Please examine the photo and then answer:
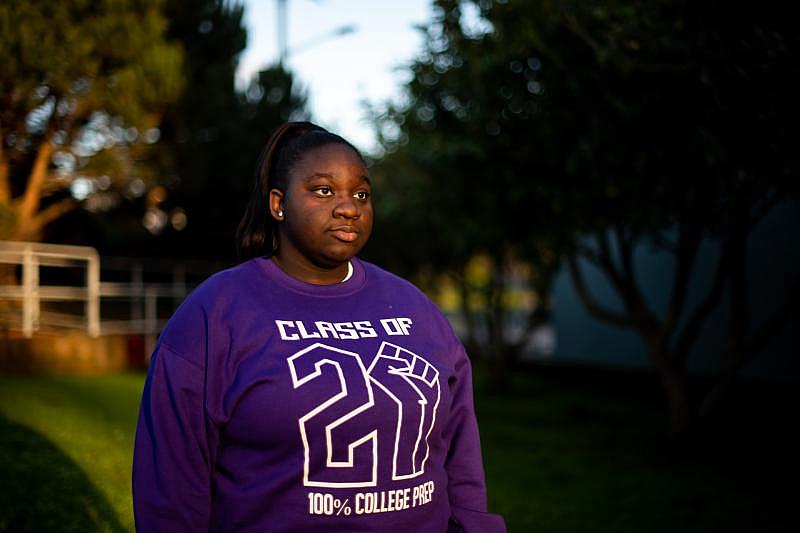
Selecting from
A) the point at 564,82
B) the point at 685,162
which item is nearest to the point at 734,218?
the point at 685,162

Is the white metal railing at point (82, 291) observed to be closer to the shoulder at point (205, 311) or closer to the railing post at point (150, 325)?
the railing post at point (150, 325)

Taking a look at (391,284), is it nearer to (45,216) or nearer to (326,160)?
(326,160)

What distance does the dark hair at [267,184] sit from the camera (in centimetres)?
239

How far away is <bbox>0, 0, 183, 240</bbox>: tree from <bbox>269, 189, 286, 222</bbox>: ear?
9372 mm

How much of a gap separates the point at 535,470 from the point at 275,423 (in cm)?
658

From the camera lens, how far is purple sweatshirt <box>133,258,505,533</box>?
2035 mm

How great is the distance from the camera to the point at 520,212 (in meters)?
9.11

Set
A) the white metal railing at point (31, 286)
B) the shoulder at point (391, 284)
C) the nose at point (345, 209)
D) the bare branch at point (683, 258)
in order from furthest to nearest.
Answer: the white metal railing at point (31, 286)
the bare branch at point (683, 258)
the shoulder at point (391, 284)
the nose at point (345, 209)

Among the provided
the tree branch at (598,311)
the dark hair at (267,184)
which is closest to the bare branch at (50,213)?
the tree branch at (598,311)

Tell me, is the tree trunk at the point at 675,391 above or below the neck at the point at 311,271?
below

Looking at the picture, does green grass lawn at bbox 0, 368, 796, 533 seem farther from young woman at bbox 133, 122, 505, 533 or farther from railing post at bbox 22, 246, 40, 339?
young woman at bbox 133, 122, 505, 533

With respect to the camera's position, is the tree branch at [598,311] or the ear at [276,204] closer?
the ear at [276,204]

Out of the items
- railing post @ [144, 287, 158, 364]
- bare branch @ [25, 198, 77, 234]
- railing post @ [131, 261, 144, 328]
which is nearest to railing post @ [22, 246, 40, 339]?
bare branch @ [25, 198, 77, 234]

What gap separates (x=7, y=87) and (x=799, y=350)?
1180 cm
